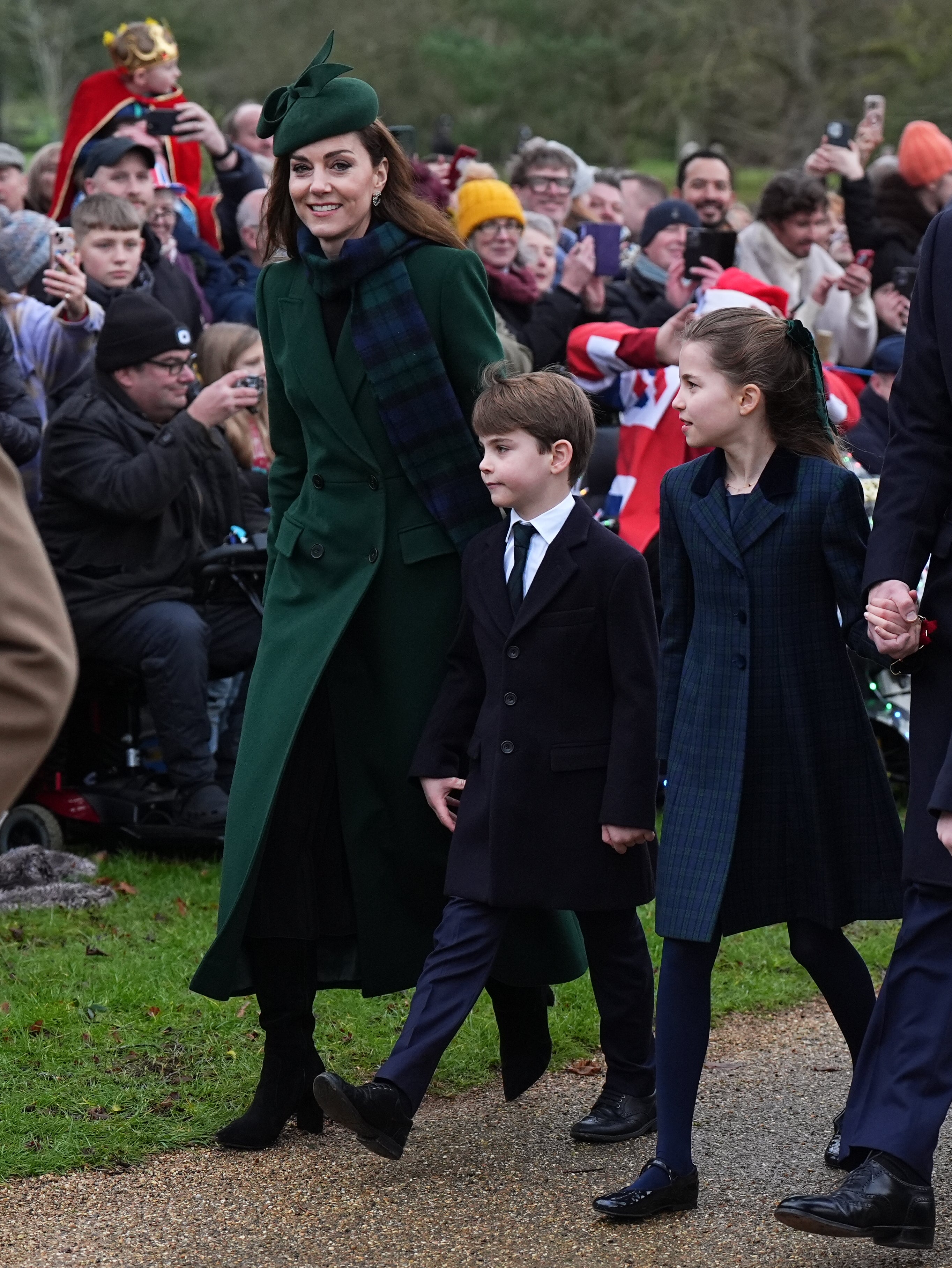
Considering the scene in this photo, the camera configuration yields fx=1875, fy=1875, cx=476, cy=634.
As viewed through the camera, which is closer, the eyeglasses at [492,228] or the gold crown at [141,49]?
the eyeglasses at [492,228]

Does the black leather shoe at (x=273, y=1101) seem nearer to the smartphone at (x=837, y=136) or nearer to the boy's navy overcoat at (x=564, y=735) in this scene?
the boy's navy overcoat at (x=564, y=735)

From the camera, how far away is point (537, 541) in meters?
3.85

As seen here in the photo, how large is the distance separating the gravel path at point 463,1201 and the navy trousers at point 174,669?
7.53 feet

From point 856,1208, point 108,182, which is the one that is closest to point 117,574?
point 108,182

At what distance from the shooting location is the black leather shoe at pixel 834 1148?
12.5 feet

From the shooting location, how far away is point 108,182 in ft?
27.0

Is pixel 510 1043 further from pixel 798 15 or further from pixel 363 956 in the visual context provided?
pixel 798 15

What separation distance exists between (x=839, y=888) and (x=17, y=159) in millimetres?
6652

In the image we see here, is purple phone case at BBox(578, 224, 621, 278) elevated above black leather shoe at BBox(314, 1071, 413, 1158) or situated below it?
above

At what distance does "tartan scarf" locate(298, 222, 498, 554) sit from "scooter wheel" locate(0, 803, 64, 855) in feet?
9.77

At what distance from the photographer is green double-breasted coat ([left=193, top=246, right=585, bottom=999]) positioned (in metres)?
3.96

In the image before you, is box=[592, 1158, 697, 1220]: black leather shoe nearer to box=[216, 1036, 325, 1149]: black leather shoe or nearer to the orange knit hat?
box=[216, 1036, 325, 1149]: black leather shoe

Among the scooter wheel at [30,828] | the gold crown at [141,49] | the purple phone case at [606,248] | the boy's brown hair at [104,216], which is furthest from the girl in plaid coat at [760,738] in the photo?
the gold crown at [141,49]

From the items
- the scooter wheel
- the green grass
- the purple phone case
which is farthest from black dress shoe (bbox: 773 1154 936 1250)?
the purple phone case
